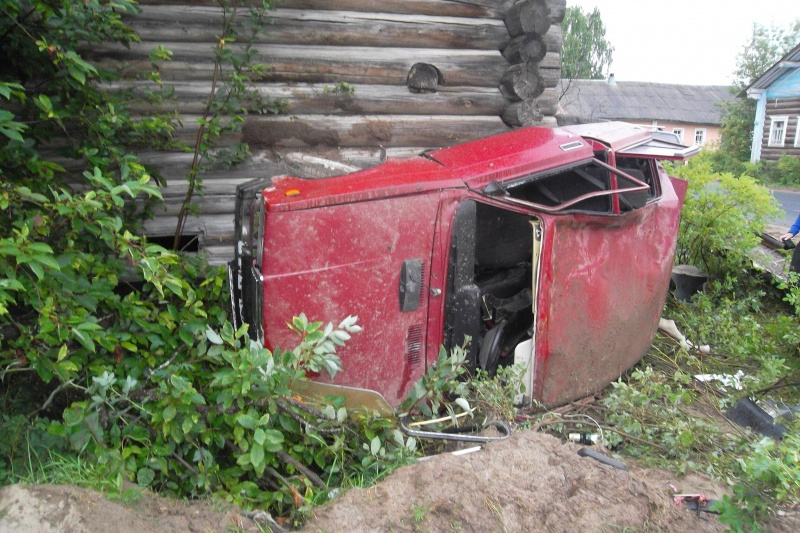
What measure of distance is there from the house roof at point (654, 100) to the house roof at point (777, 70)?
979 centimetres

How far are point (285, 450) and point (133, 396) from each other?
839 mm

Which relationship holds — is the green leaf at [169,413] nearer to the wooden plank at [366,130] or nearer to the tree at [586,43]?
the wooden plank at [366,130]

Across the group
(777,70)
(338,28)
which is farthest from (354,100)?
(777,70)

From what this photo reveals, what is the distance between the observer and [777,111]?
2867cm

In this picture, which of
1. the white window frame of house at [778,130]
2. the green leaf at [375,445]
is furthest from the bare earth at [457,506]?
the white window frame of house at [778,130]

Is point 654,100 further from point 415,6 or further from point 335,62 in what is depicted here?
point 335,62

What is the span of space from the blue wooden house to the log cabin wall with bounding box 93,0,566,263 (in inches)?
1029

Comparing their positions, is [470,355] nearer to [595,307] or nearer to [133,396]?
[595,307]

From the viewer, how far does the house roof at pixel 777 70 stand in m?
26.2

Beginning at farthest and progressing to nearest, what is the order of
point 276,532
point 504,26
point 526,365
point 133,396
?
point 504,26 < point 526,365 < point 133,396 < point 276,532

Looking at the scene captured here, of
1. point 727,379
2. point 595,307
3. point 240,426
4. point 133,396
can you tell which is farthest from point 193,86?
point 727,379

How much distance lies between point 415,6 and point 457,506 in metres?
4.56

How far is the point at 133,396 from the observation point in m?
3.30

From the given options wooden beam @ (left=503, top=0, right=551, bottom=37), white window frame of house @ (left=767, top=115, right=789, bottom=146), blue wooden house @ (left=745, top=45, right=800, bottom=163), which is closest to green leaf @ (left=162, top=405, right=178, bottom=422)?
wooden beam @ (left=503, top=0, right=551, bottom=37)
